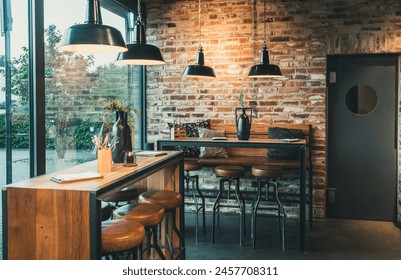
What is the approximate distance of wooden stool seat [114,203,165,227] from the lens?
2.51 metres

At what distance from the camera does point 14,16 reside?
123 inches

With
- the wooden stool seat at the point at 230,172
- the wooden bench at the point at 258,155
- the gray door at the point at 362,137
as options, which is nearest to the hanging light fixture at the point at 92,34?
the wooden stool seat at the point at 230,172

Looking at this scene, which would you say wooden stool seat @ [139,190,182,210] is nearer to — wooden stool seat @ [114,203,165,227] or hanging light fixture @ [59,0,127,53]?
wooden stool seat @ [114,203,165,227]

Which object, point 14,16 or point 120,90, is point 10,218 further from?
point 120,90

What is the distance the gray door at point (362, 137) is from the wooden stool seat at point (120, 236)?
3.48m

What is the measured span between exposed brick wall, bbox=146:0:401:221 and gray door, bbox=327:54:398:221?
0.47 ft

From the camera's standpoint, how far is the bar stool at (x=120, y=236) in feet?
6.88

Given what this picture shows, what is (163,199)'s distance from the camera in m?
2.96

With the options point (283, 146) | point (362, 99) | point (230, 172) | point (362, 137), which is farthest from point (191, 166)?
point (362, 99)

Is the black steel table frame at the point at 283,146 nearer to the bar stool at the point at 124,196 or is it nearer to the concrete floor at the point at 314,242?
the concrete floor at the point at 314,242

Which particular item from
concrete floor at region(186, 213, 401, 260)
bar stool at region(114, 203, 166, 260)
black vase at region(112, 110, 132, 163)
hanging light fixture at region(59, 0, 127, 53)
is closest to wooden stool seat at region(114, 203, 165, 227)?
bar stool at region(114, 203, 166, 260)

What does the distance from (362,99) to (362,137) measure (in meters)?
0.44

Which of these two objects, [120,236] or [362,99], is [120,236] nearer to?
[120,236]

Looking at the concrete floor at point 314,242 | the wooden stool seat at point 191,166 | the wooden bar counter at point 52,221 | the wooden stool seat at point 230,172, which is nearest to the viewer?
the wooden bar counter at point 52,221
